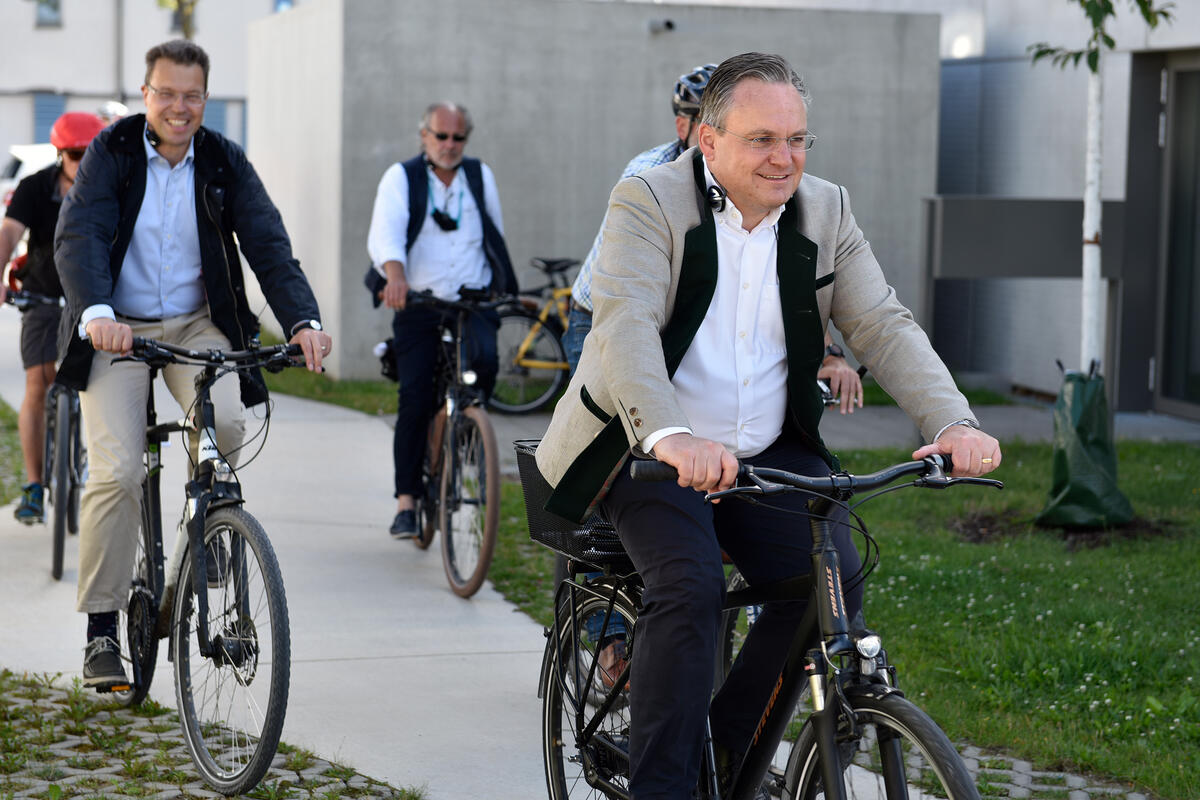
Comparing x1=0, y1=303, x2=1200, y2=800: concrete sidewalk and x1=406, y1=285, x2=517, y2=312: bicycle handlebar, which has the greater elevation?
x1=406, y1=285, x2=517, y2=312: bicycle handlebar

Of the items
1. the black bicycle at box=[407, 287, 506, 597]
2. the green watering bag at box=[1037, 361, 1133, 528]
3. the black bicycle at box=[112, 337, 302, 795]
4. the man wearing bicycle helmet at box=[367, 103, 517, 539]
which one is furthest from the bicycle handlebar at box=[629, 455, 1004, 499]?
the green watering bag at box=[1037, 361, 1133, 528]

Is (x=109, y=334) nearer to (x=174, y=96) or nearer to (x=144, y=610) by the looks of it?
(x=174, y=96)

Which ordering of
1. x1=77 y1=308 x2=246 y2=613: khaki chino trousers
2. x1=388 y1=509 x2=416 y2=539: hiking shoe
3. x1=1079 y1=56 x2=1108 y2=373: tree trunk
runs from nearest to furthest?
x1=77 y1=308 x2=246 y2=613: khaki chino trousers → x1=388 y1=509 x2=416 y2=539: hiking shoe → x1=1079 y1=56 x2=1108 y2=373: tree trunk

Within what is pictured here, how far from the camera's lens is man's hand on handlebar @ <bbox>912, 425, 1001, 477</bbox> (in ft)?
9.45

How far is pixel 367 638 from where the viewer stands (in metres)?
5.70

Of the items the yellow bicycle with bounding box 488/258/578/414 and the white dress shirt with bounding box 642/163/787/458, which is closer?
the white dress shirt with bounding box 642/163/787/458

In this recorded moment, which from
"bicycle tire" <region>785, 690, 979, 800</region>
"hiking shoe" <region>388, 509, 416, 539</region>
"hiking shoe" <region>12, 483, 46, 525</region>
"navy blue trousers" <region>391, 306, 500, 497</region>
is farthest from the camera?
"hiking shoe" <region>12, 483, 46, 525</region>

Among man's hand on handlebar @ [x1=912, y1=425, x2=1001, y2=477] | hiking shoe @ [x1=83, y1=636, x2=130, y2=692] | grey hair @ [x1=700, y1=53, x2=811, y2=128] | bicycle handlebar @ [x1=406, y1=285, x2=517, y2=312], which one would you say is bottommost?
hiking shoe @ [x1=83, y1=636, x2=130, y2=692]

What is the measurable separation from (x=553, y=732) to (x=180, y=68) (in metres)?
2.24

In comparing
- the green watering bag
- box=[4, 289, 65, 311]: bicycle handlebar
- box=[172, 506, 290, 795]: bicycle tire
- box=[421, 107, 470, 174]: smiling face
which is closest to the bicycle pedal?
box=[172, 506, 290, 795]: bicycle tire

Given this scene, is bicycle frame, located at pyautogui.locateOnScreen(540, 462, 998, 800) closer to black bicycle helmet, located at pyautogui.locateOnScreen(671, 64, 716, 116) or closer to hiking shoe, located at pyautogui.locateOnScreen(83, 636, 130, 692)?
black bicycle helmet, located at pyautogui.locateOnScreen(671, 64, 716, 116)

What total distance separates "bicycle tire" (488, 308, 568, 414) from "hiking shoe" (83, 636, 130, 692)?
22.0ft

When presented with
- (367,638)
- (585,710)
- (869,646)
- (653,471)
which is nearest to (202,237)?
(367,638)

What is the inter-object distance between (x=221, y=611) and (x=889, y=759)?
2096 millimetres
